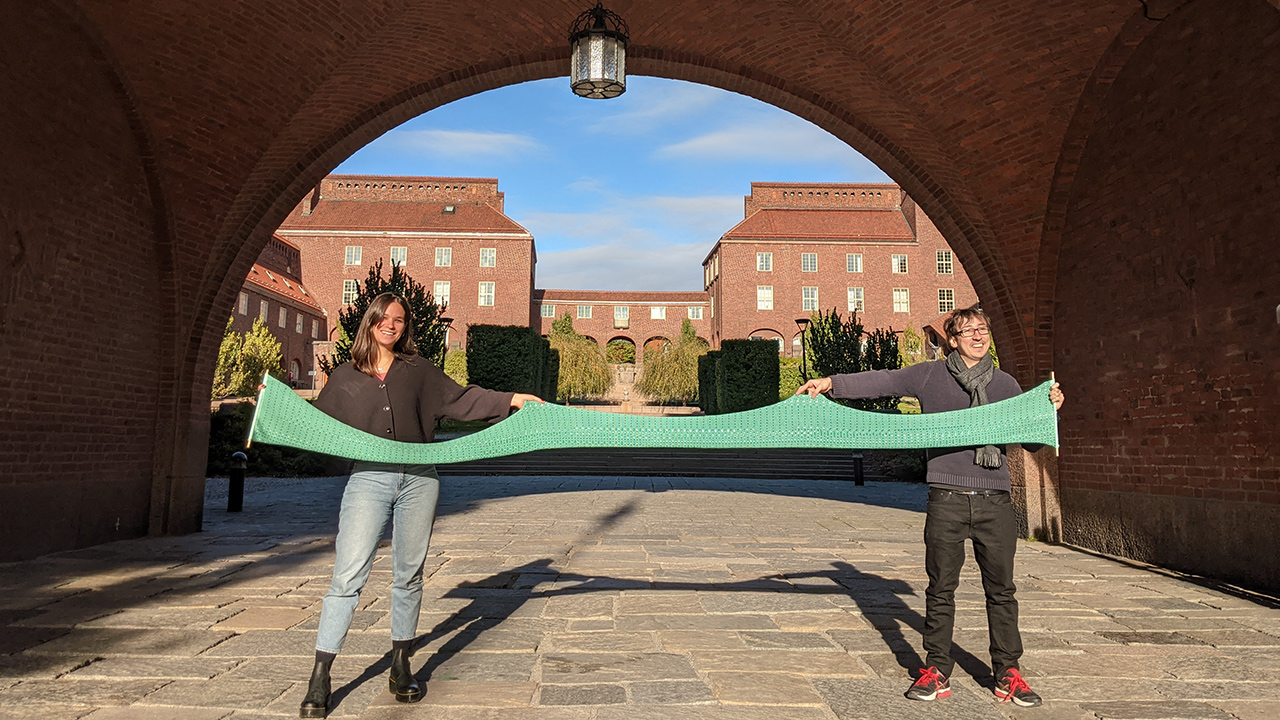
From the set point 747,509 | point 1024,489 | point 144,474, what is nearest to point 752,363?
point 747,509

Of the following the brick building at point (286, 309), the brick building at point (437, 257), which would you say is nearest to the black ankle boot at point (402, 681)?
the brick building at point (286, 309)

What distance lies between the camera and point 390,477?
3.47 m

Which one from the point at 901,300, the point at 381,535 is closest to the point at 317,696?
the point at 381,535

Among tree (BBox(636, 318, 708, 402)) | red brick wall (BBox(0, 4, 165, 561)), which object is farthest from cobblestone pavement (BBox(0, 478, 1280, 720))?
tree (BBox(636, 318, 708, 402))

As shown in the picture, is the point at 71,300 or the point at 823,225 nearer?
the point at 71,300

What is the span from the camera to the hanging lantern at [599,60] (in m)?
6.34

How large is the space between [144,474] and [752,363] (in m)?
23.5

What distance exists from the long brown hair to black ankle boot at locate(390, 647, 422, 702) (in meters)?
1.26

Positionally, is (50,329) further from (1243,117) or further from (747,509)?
(1243,117)

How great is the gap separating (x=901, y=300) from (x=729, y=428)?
165 ft

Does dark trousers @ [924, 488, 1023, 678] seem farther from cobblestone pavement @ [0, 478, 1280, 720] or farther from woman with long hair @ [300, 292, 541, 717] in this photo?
woman with long hair @ [300, 292, 541, 717]

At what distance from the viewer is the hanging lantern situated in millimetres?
6340

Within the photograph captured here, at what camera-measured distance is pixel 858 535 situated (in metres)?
9.04

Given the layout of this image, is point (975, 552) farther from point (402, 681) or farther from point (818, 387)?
point (402, 681)
